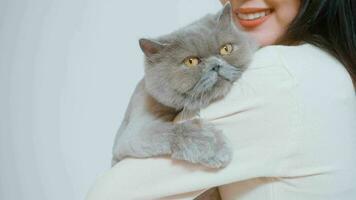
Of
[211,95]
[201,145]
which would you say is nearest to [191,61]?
[211,95]

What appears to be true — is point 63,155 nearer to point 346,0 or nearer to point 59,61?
point 59,61

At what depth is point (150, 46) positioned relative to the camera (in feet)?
3.41

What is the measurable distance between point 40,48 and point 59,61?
99 millimetres

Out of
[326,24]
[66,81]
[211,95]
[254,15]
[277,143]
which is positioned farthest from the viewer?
[66,81]

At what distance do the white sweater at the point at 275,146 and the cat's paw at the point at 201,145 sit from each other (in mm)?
18

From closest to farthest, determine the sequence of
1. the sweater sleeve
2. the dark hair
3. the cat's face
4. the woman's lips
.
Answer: the sweater sleeve < the cat's face < the dark hair < the woman's lips

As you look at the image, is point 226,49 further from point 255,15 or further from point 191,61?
point 255,15

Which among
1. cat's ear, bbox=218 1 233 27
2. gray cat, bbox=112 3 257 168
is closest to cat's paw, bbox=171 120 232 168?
gray cat, bbox=112 3 257 168

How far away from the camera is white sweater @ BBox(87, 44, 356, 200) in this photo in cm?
88

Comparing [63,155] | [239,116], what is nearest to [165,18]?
[63,155]

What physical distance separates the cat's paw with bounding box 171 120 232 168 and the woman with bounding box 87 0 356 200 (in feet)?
0.06

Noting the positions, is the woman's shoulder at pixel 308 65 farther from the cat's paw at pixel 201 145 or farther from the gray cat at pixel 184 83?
the cat's paw at pixel 201 145

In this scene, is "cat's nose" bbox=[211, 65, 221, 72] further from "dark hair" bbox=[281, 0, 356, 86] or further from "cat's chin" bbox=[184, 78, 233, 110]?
"dark hair" bbox=[281, 0, 356, 86]

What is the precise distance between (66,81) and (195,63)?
41.2 inches
